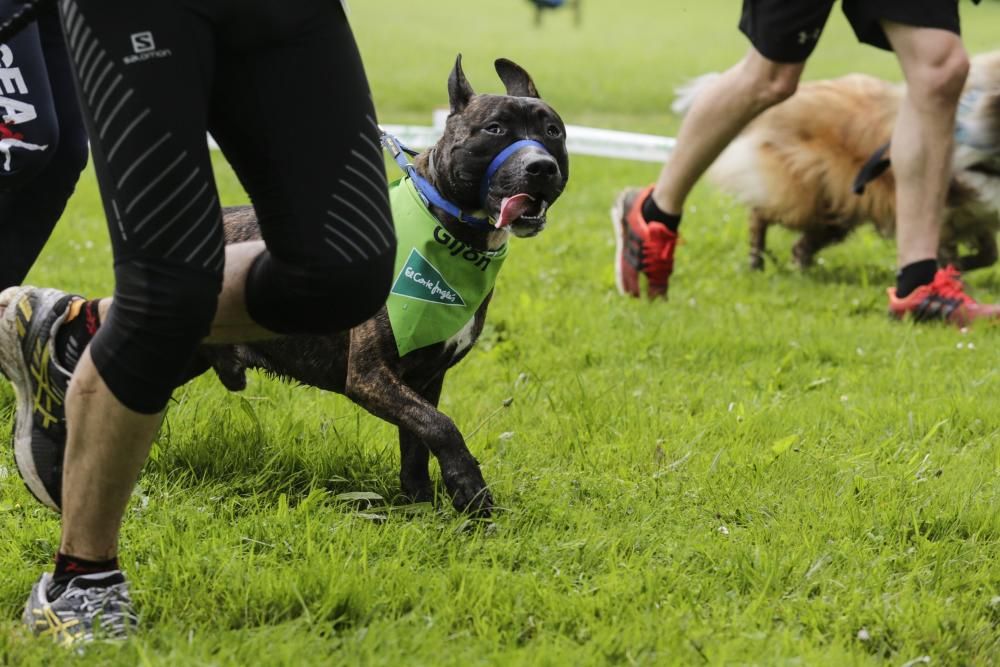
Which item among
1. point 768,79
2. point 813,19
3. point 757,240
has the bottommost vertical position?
point 757,240

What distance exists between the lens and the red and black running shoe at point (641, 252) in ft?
20.6

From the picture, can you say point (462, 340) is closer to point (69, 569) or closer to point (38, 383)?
point (38, 383)

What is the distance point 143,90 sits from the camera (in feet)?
7.71

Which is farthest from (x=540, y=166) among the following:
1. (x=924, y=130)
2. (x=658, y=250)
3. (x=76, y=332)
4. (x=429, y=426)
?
(x=924, y=130)

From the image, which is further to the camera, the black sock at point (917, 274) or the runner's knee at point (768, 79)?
the black sock at point (917, 274)

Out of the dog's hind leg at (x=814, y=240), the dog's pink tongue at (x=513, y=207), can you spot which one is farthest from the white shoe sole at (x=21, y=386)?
the dog's hind leg at (x=814, y=240)

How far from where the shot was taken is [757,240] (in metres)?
7.41

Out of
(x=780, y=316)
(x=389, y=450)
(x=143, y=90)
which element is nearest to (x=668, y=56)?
(x=780, y=316)

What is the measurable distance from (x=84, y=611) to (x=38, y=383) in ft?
1.90

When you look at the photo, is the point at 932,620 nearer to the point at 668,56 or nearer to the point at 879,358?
the point at 879,358

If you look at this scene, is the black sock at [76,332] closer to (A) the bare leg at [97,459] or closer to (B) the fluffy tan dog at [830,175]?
(A) the bare leg at [97,459]

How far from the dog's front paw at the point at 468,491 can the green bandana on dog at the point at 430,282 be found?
362 mm

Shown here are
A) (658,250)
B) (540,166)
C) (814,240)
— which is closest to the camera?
(540,166)


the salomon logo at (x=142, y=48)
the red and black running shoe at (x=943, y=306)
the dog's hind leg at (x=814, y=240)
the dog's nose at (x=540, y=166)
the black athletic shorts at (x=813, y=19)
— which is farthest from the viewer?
the dog's hind leg at (x=814, y=240)
